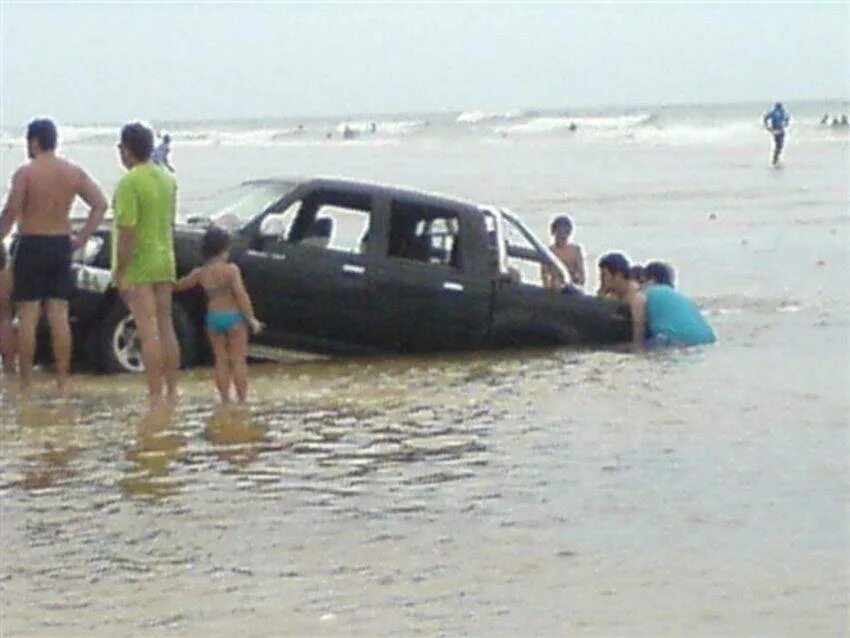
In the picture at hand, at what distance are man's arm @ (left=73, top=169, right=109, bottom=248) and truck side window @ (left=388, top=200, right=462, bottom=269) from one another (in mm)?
2834

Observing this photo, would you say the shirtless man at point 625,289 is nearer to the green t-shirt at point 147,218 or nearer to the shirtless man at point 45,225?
the green t-shirt at point 147,218

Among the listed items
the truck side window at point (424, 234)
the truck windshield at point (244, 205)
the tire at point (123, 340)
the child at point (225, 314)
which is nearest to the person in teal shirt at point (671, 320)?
the truck side window at point (424, 234)

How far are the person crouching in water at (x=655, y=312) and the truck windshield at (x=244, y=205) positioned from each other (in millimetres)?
2708

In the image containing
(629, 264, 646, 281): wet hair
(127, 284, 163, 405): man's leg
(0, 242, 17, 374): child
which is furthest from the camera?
(629, 264, 646, 281): wet hair

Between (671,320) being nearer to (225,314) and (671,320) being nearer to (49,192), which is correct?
(225,314)

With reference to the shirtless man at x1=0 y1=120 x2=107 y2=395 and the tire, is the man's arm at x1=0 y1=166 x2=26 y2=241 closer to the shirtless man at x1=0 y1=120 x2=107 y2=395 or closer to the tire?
the shirtless man at x1=0 y1=120 x2=107 y2=395

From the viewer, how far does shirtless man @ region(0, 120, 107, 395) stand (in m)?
11.6

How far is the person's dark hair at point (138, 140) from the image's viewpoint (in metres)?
11.1

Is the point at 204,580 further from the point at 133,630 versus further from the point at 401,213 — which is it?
the point at 401,213

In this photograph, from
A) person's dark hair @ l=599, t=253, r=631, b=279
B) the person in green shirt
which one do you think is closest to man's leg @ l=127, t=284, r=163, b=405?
the person in green shirt

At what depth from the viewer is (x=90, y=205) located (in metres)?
11.6

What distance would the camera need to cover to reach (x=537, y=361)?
1391 cm

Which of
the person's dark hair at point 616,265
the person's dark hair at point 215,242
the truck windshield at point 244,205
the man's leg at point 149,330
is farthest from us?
the person's dark hair at point 616,265

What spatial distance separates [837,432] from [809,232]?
17.2 metres
